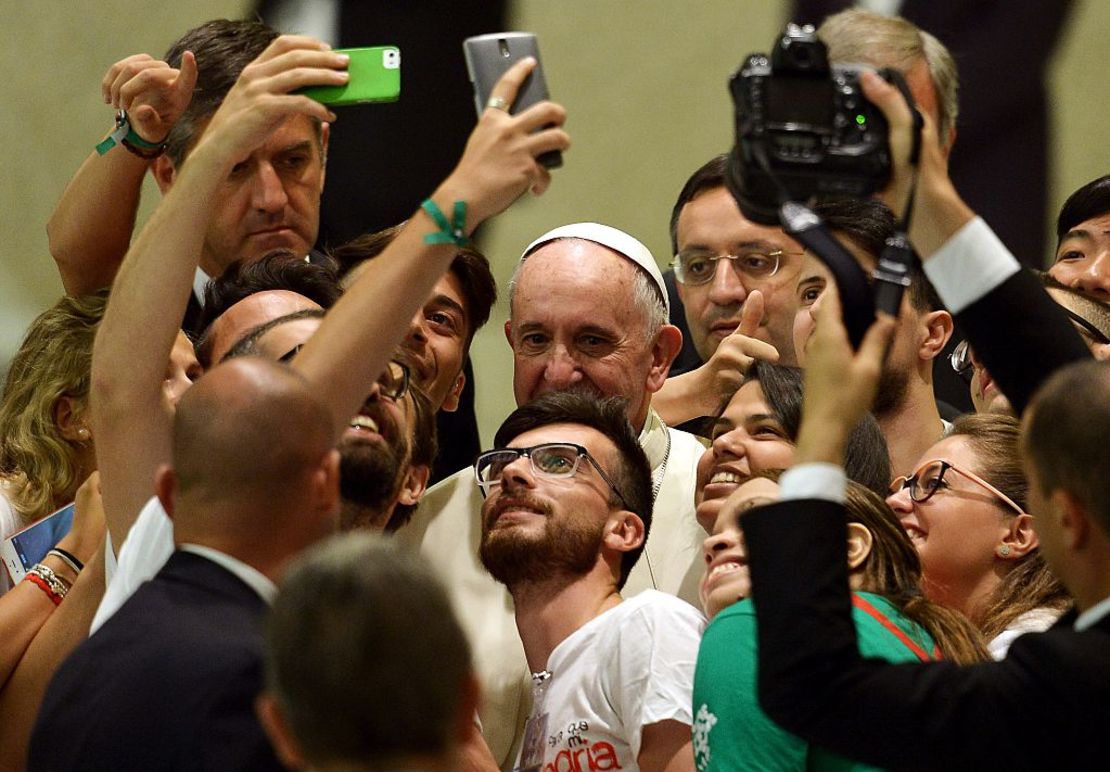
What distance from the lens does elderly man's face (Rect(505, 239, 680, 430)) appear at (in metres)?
3.81

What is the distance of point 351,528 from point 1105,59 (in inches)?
135

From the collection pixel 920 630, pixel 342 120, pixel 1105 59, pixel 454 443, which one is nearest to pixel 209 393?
pixel 920 630

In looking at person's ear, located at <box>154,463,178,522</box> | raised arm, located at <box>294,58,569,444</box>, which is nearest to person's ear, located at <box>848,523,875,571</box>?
raised arm, located at <box>294,58,569,444</box>

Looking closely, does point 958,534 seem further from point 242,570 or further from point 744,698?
point 242,570

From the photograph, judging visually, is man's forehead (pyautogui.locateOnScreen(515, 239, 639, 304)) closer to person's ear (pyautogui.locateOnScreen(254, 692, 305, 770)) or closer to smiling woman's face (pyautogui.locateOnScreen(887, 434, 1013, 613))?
smiling woman's face (pyautogui.locateOnScreen(887, 434, 1013, 613))

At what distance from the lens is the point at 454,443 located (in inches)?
169

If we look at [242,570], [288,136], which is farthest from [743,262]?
[242,570]

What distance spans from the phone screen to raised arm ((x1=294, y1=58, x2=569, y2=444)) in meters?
1.04

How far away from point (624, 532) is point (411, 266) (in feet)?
3.55

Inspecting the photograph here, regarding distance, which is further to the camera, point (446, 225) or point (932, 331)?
point (932, 331)

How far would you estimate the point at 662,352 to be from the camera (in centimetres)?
393

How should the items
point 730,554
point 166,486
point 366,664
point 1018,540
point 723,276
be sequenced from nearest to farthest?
point 366,664 → point 166,486 → point 730,554 → point 1018,540 → point 723,276

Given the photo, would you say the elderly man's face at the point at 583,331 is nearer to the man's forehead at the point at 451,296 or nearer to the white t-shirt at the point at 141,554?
the man's forehead at the point at 451,296

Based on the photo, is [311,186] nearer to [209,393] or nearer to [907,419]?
[907,419]
